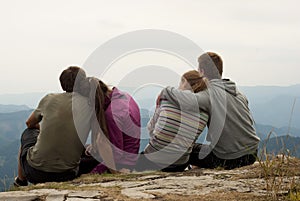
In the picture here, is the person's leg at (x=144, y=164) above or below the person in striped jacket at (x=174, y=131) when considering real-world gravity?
below

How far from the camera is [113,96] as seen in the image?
5.08 meters

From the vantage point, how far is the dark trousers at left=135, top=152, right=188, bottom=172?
16.5ft

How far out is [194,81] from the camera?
4996mm

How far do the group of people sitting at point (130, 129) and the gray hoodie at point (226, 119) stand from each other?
0.5 inches

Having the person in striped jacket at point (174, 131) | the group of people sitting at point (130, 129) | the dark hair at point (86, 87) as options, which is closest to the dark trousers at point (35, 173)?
the group of people sitting at point (130, 129)

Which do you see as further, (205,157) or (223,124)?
(205,157)

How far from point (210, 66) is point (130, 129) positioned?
1.31 metres

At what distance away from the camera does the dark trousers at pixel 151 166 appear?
5.04 meters

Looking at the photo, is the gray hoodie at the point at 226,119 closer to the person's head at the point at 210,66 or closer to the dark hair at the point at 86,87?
the person's head at the point at 210,66

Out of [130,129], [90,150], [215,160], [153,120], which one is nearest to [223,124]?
[215,160]

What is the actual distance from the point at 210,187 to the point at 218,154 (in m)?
1.25

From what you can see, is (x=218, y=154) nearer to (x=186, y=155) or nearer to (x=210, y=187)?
(x=186, y=155)

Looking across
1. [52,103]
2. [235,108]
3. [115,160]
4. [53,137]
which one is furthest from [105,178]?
[235,108]

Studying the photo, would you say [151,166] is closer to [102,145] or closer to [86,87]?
[102,145]
